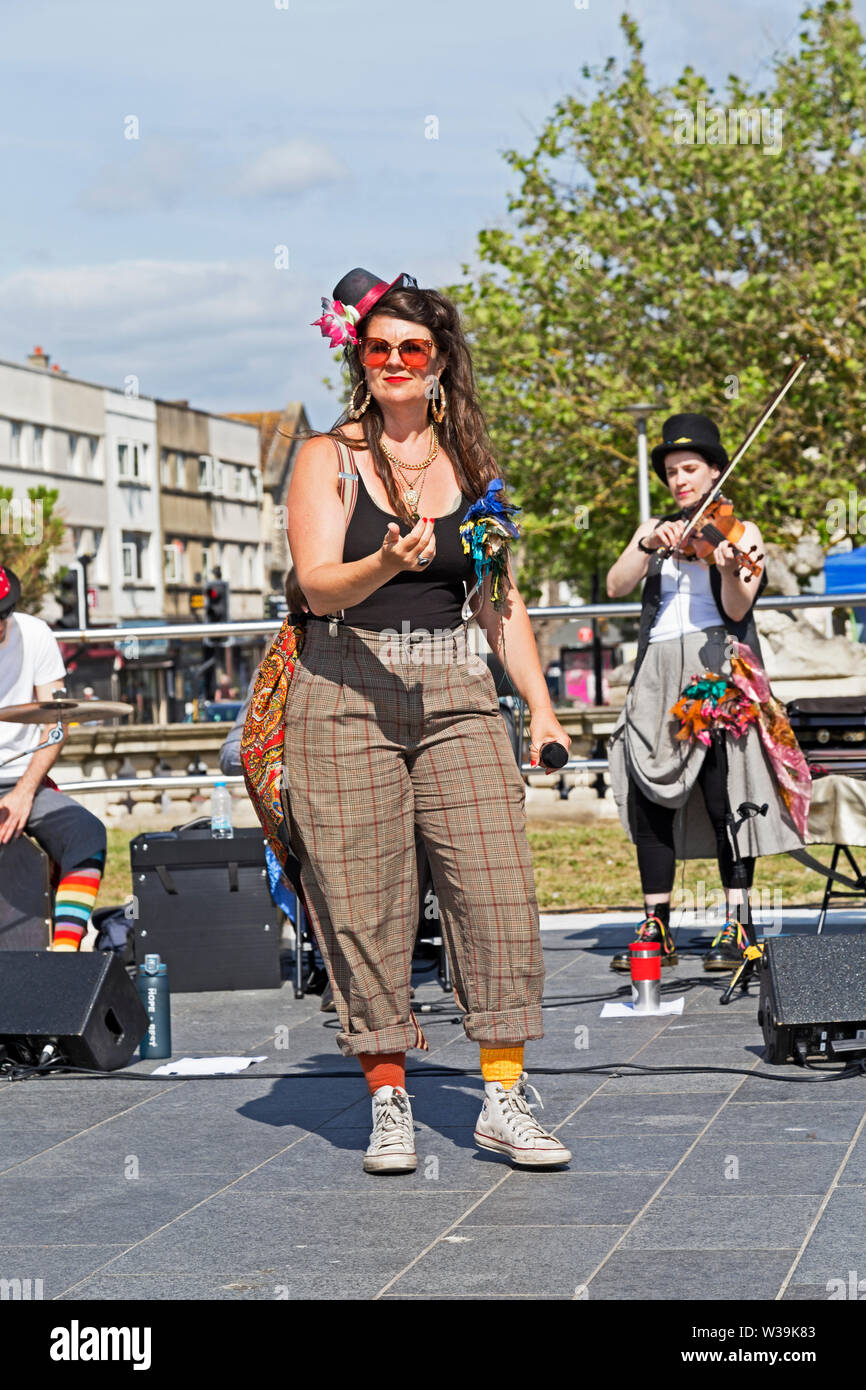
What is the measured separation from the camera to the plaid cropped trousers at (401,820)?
442cm

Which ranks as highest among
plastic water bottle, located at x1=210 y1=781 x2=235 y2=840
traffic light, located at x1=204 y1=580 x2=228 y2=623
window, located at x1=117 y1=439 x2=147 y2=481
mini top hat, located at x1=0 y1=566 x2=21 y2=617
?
window, located at x1=117 y1=439 x2=147 y2=481

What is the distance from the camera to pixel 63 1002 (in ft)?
18.4

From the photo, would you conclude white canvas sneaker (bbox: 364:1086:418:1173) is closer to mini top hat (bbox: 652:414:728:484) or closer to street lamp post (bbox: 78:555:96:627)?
mini top hat (bbox: 652:414:728:484)

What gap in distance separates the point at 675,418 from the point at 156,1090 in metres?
3.30

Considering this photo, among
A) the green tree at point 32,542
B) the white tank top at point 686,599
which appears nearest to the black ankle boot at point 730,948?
the white tank top at point 686,599

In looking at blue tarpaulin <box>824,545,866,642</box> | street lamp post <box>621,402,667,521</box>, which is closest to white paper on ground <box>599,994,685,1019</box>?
blue tarpaulin <box>824,545,866,642</box>

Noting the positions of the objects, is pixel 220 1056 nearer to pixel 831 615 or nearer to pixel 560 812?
pixel 560 812

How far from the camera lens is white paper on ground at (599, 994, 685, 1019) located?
21.0 feet

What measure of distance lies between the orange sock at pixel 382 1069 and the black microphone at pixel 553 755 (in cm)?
84

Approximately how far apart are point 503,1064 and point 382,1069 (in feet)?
0.99

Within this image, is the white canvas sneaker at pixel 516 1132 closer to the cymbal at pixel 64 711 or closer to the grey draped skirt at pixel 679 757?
the cymbal at pixel 64 711

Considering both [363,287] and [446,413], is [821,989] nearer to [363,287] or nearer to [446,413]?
[446,413]

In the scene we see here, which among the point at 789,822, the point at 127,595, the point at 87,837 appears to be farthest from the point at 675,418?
the point at 127,595

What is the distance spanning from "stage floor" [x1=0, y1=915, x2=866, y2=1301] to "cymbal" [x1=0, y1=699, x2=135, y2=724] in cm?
116
